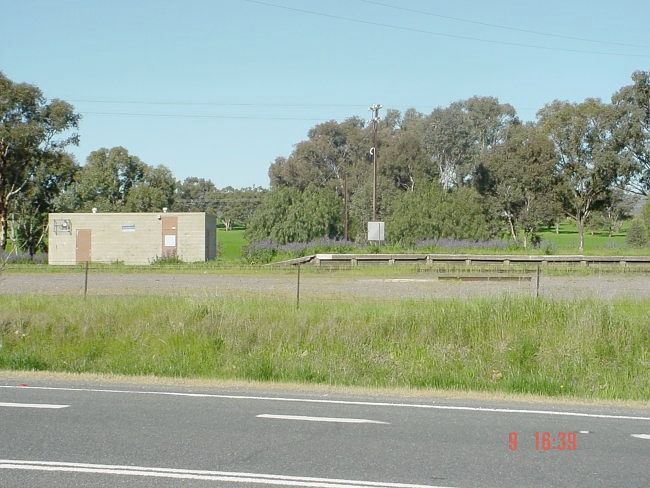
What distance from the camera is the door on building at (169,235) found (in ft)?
184

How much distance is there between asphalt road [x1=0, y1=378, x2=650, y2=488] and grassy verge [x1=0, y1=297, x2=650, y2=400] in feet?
7.72

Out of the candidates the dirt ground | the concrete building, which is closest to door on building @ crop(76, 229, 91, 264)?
the concrete building

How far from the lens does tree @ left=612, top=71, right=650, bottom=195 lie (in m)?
63.0

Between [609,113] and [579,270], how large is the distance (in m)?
34.2

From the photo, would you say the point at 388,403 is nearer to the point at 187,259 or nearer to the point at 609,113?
the point at 187,259

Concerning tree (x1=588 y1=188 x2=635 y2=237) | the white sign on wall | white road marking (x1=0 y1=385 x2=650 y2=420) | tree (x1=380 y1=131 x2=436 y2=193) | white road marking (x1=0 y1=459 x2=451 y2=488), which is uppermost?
tree (x1=380 y1=131 x2=436 y2=193)

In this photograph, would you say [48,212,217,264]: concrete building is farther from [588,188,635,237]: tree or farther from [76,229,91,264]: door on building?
[588,188,635,237]: tree

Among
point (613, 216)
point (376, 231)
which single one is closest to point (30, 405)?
point (376, 231)

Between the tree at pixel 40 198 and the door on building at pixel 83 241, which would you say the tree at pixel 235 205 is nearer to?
the tree at pixel 40 198

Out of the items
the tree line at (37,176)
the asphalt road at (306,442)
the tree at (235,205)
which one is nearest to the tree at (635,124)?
the tree line at (37,176)

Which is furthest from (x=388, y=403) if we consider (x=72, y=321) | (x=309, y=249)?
(x=309, y=249)

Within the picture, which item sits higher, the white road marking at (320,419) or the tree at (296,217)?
the tree at (296,217)

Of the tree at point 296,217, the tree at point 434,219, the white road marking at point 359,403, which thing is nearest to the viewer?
the white road marking at point 359,403
